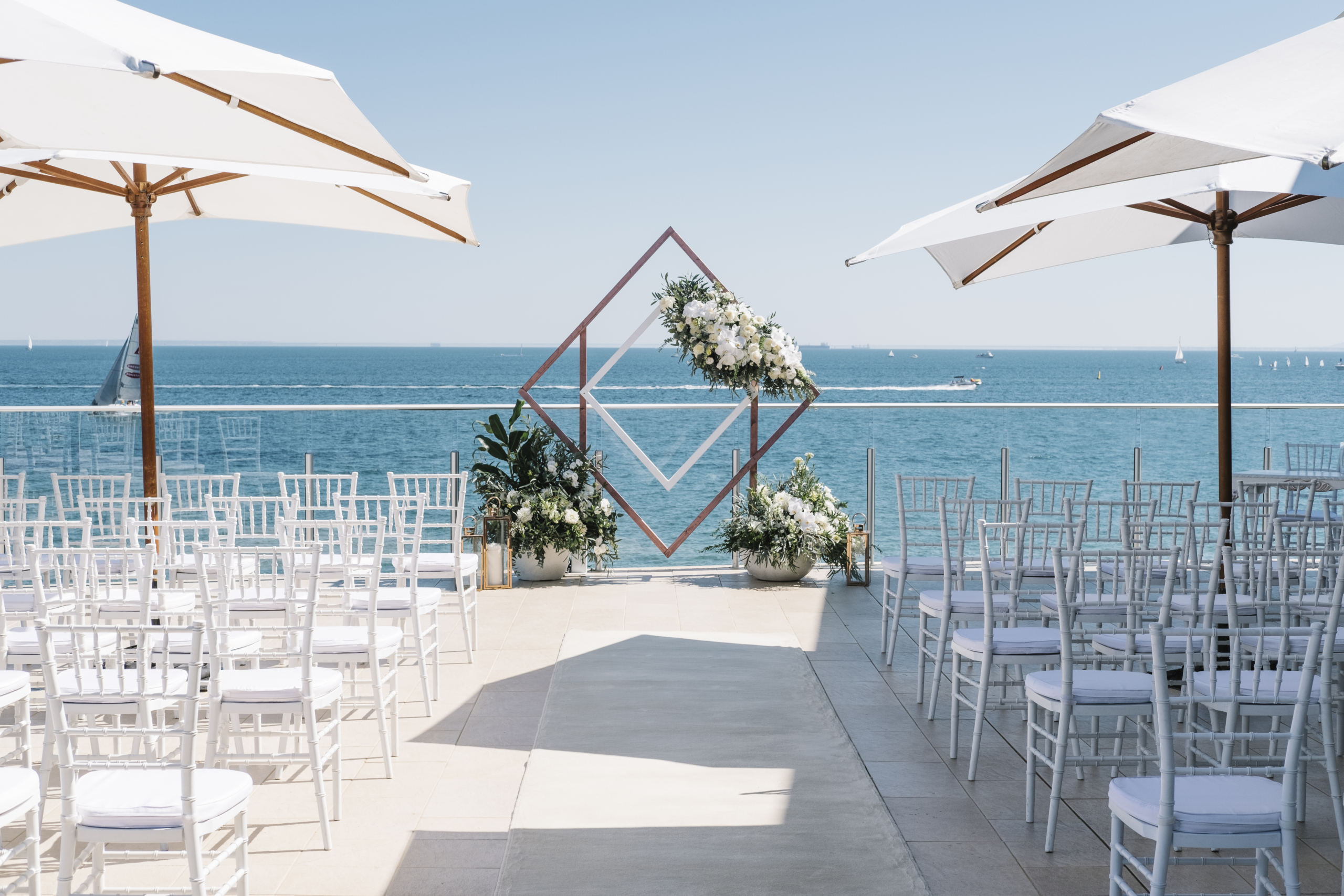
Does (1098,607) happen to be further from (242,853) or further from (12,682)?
(12,682)

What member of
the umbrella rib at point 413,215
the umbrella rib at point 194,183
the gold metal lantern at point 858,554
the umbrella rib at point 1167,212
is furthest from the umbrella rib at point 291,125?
the gold metal lantern at point 858,554

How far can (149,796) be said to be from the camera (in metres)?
2.30

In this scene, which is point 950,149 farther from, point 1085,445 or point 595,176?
point 1085,445

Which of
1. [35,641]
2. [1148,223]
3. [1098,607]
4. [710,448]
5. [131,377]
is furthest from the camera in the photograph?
[710,448]

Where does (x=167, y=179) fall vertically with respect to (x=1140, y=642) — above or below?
above

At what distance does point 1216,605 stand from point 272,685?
10.1 feet

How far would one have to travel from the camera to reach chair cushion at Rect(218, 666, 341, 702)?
9.87 feet

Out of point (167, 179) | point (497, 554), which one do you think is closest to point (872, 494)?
point (497, 554)

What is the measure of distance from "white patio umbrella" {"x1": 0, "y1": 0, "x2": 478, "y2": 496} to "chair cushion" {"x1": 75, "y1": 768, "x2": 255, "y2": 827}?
1569 mm

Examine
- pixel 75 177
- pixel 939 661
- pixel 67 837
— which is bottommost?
pixel 939 661

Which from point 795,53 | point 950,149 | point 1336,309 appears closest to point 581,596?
point 795,53

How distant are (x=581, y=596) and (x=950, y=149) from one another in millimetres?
17746

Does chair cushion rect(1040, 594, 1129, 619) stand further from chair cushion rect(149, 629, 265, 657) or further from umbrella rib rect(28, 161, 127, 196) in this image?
umbrella rib rect(28, 161, 127, 196)

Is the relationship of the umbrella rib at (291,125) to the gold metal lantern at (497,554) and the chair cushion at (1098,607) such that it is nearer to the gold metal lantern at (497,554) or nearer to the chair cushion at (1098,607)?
the chair cushion at (1098,607)
